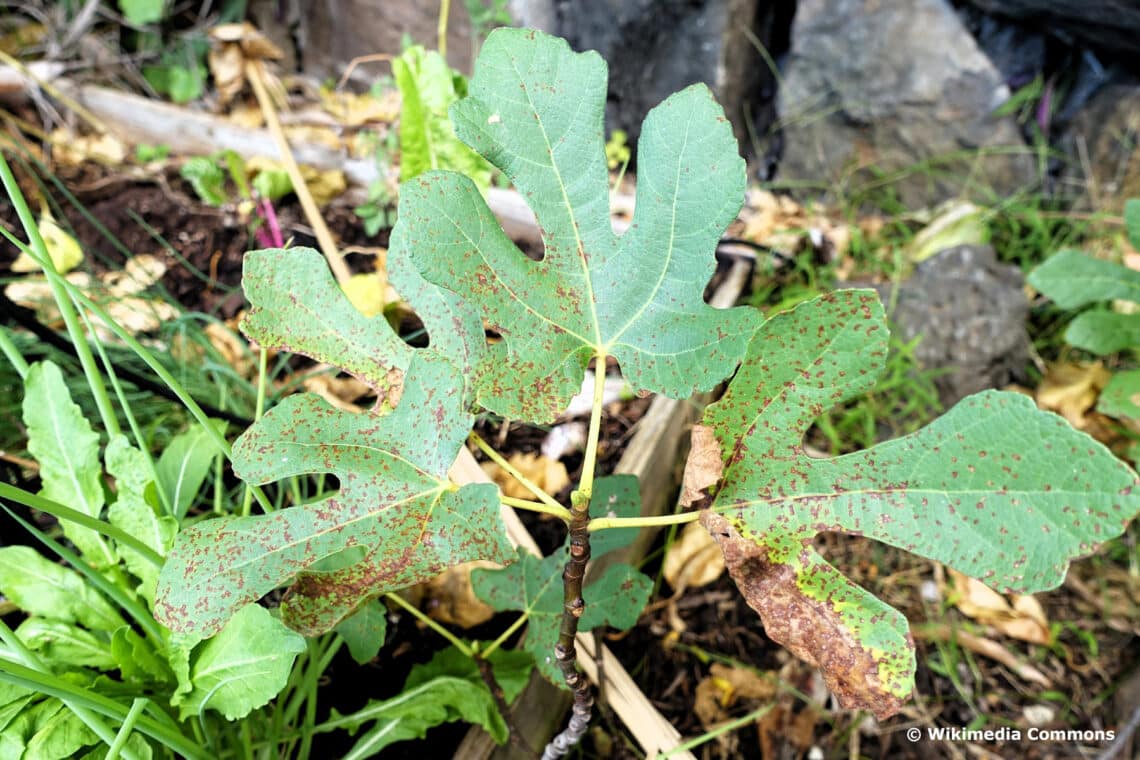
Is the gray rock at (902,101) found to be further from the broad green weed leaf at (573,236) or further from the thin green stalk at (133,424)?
the thin green stalk at (133,424)

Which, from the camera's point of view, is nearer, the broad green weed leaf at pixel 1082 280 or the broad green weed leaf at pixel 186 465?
the broad green weed leaf at pixel 186 465

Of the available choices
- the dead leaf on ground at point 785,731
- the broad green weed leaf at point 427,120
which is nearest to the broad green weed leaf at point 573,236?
the broad green weed leaf at point 427,120

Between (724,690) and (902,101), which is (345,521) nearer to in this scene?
(724,690)

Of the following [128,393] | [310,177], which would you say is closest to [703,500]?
[128,393]

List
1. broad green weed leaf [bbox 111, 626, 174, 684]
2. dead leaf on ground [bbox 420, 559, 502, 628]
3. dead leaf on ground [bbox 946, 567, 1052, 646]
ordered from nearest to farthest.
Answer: broad green weed leaf [bbox 111, 626, 174, 684], dead leaf on ground [bbox 420, 559, 502, 628], dead leaf on ground [bbox 946, 567, 1052, 646]

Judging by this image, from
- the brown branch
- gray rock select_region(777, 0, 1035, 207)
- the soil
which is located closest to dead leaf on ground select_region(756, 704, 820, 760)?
the soil

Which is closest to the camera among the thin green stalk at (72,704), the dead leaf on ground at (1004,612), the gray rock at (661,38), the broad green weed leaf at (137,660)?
the thin green stalk at (72,704)

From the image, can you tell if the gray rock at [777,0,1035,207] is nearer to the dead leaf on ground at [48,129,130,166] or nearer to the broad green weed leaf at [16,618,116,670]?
the dead leaf on ground at [48,129,130,166]

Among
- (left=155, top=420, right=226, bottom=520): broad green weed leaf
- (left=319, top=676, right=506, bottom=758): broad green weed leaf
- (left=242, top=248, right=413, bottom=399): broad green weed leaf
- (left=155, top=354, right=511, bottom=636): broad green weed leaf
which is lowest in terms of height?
(left=319, top=676, right=506, bottom=758): broad green weed leaf
